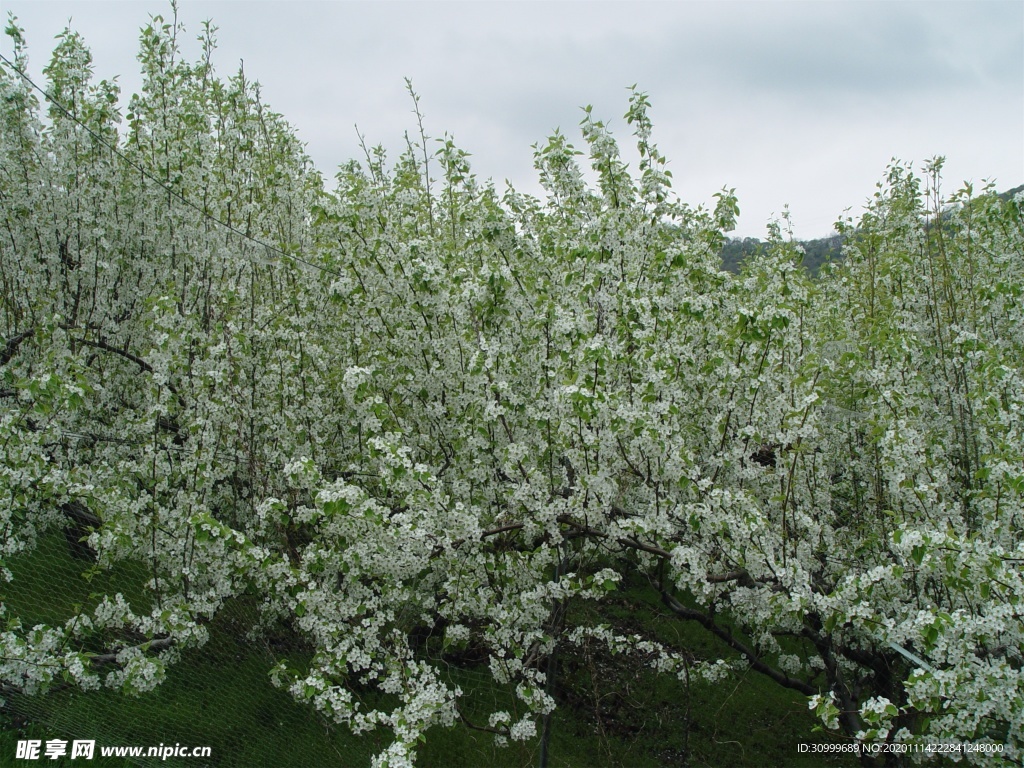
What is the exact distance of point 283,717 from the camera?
4.84 m

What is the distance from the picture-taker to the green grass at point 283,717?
14.9ft

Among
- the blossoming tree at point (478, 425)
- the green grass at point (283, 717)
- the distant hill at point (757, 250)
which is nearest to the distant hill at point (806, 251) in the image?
the distant hill at point (757, 250)

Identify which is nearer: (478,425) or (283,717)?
(478,425)

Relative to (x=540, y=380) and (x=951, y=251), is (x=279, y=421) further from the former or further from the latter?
(x=951, y=251)

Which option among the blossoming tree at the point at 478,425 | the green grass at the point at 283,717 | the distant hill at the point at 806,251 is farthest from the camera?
the distant hill at the point at 806,251

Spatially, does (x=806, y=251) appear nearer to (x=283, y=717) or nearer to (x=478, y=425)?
(x=478, y=425)

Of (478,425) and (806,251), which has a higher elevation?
(806,251)

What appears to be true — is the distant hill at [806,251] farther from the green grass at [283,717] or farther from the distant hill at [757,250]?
the green grass at [283,717]

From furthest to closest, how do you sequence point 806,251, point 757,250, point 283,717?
point 757,250, point 806,251, point 283,717

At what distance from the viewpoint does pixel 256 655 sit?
5.04 meters

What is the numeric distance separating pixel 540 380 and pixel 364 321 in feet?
4.92

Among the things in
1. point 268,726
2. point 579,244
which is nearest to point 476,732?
point 268,726

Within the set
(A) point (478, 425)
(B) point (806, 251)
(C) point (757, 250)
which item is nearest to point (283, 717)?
(A) point (478, 425)

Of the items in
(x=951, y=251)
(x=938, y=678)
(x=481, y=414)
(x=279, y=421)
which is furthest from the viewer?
(x=951, y=251)
